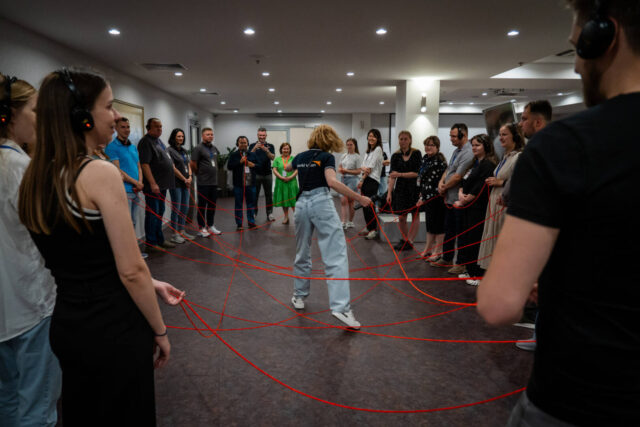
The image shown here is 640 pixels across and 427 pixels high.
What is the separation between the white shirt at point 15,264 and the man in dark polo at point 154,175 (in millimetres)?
3980

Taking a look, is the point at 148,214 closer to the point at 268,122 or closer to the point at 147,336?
the point at 147,336

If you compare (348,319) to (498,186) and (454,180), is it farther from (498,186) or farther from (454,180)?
(454,180)

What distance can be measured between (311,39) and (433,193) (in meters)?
2.66

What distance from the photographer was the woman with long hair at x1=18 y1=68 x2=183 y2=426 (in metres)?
0.97

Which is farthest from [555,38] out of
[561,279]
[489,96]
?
[489,96]

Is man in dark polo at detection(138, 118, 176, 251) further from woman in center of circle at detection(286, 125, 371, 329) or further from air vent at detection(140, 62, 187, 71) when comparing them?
woman in center of circle at detection(286, 125, 371, 329)

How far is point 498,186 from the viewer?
3.48 m

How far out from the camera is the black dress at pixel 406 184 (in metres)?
5.29

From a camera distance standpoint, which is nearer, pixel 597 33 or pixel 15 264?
pixel 597 33

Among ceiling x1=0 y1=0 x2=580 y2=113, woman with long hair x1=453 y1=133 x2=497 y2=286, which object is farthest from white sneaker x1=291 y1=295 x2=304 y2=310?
ceiling x1=0 y1=0 x2=580 y2=113

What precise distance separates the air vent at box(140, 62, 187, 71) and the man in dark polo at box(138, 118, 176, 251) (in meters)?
1.69

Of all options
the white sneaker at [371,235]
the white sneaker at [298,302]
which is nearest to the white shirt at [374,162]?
the white sneaker at [371,235]

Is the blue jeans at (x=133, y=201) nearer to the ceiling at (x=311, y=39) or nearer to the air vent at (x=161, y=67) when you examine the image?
the ceiling at (x=311, y=39)

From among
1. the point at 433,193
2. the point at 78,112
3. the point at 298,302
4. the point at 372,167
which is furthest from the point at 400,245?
the point at 78,112
